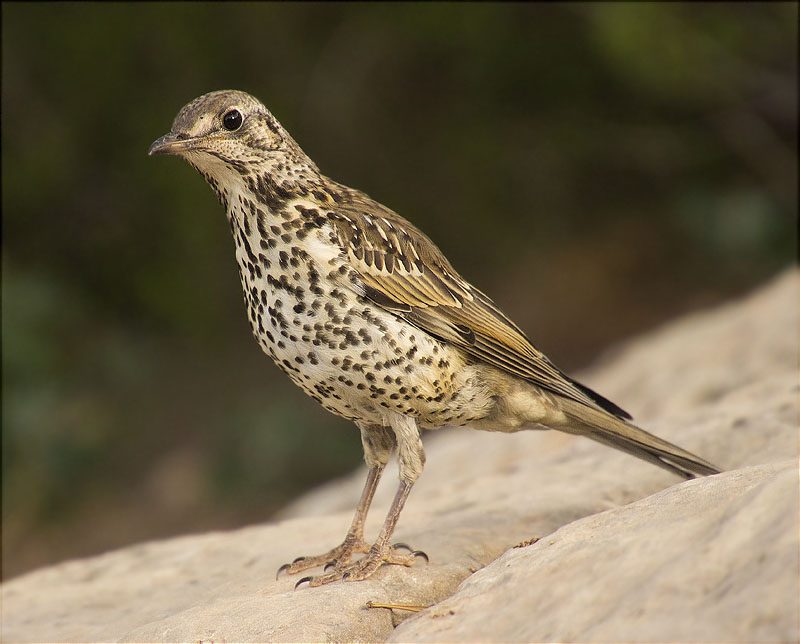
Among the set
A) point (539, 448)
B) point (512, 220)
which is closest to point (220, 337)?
point (512, 220)

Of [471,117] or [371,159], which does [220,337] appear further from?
[471,117]

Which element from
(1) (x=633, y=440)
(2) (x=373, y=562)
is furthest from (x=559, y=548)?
(1) (x=633, y=440)

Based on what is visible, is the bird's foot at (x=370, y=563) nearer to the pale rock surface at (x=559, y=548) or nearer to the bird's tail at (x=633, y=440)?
the pale rock surface at (x=559, y=548)

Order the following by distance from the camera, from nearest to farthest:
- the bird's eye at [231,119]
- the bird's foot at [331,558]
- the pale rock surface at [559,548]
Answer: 1. the pale rock surface at [559,548]
2. the bird's eye at [231,119]
3. the bird's foot at [331,558]

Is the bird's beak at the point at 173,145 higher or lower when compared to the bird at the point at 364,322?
higher

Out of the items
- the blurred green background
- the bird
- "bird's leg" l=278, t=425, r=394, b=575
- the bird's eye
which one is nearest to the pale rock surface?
"bird's leg" l=278, t=425, r=394, b=575

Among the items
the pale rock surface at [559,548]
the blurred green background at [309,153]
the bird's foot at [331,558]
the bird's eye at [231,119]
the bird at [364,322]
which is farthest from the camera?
the blurred green background at [309,153]

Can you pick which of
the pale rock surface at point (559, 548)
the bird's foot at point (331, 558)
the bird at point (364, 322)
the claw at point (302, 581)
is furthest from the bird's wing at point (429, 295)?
the claw at point (302, 581)
